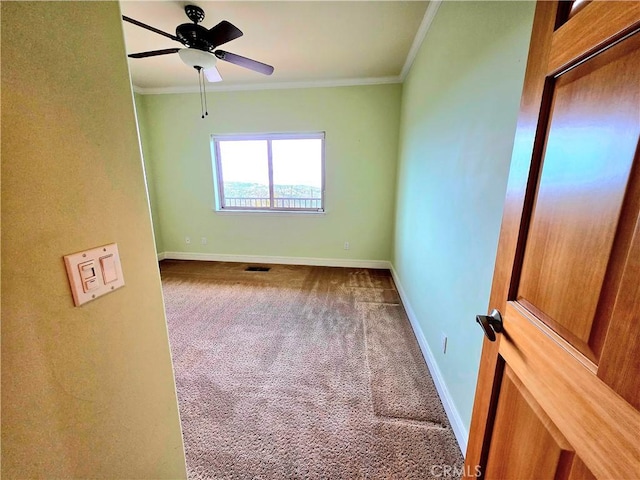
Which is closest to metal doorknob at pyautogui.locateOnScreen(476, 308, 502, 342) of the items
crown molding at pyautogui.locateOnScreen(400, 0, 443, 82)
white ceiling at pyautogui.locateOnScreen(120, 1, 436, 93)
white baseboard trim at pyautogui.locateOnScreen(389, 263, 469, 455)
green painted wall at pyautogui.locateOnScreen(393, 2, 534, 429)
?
green painted wall at pyautogui.locateOnScreen(393, 2, 534, 429)

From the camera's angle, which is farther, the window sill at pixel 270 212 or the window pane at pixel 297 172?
the window sill at pixel 270 212

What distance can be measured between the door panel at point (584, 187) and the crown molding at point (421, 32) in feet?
6.02

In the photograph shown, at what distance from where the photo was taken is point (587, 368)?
0.50m

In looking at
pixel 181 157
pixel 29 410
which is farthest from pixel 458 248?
pixel 181 157

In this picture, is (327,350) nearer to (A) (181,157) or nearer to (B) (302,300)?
(B) (302,300)

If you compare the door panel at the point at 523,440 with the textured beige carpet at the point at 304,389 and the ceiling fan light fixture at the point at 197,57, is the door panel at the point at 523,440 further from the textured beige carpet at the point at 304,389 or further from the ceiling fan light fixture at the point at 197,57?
the ceiling fan light fixture at the point at 197,57

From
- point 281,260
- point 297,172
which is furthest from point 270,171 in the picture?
point 281,260

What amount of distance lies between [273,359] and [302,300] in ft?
3.25

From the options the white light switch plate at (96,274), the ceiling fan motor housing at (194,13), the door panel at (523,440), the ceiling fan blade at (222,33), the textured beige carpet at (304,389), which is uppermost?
the ceiling fan motor housing at (194,13)

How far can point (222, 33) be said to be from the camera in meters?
1.84

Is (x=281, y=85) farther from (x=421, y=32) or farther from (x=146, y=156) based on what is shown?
(x=146, y=156)

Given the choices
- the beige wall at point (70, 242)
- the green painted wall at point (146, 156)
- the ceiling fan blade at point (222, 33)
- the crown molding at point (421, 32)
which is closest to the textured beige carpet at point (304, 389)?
the beige wall at point (70, 242)

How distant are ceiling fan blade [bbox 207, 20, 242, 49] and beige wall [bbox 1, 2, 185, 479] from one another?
4.82 feet

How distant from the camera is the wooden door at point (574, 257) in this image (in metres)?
0.43
